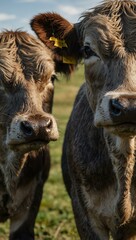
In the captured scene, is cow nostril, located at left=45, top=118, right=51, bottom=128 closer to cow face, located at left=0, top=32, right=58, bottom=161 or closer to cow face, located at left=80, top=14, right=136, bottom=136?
cow face, located at left=0, top=32, right=58, bottom=161

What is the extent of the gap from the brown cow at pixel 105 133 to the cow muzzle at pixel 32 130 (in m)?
0.50

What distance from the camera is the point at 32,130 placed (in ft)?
19.5

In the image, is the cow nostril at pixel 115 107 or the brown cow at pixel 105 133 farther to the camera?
the brown cow at pixel 105 133

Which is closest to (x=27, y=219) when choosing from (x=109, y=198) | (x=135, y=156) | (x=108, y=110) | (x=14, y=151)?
(x=14, y=151)

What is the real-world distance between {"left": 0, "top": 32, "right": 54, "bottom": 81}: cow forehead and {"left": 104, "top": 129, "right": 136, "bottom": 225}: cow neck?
1.49 meters

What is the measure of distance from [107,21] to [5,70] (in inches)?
58.2

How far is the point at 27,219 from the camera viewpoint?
7449mm

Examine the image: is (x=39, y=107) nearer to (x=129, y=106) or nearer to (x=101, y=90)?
(x=101, y=90)

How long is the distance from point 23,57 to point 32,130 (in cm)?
137

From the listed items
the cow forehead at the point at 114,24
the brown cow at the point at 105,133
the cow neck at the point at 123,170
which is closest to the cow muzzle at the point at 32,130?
the brown cow at the point at 105,133

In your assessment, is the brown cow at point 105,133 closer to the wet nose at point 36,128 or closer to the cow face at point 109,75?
the cow face at point 109,75

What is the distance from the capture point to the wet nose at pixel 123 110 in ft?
16.3

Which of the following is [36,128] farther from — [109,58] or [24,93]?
[109,58]

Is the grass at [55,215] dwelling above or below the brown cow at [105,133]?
below
